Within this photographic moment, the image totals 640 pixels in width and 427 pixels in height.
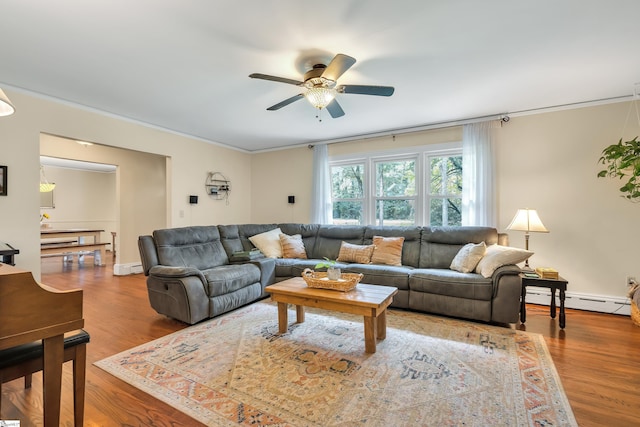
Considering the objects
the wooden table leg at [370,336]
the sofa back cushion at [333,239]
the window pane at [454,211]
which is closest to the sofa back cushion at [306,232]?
the sofa back cushion at [333,239]

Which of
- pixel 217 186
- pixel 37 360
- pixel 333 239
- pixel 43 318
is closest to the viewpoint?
pixel 43 318

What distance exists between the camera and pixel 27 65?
2.60m

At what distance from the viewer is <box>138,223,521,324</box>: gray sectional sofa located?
292 cm

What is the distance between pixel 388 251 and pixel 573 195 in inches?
92.0

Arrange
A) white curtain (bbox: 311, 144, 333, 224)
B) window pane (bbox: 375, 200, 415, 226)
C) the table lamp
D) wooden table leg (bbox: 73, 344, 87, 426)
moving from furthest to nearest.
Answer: white curtain (bbox: 311, 144, 333, 224), window pane (bbox: 375, 200, 415, 226), the table lamp, wooden table leg (bbox: 73, 344, 87, 426)

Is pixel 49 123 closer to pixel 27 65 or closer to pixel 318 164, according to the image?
pixel 27 65

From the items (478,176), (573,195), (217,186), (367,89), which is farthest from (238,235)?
(573,195)

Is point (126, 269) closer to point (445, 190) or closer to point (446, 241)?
point (446, 241)

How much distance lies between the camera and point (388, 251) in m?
3.90

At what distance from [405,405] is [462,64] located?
2712mm

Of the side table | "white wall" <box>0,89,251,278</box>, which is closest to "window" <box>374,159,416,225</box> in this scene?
the side table

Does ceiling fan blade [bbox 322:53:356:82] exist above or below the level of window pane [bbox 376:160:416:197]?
above

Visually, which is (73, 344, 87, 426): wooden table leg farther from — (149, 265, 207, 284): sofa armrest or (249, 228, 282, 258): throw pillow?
(249, 228, 282, 258): throw pillow

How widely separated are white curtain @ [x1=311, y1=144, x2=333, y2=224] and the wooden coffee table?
2373mm
